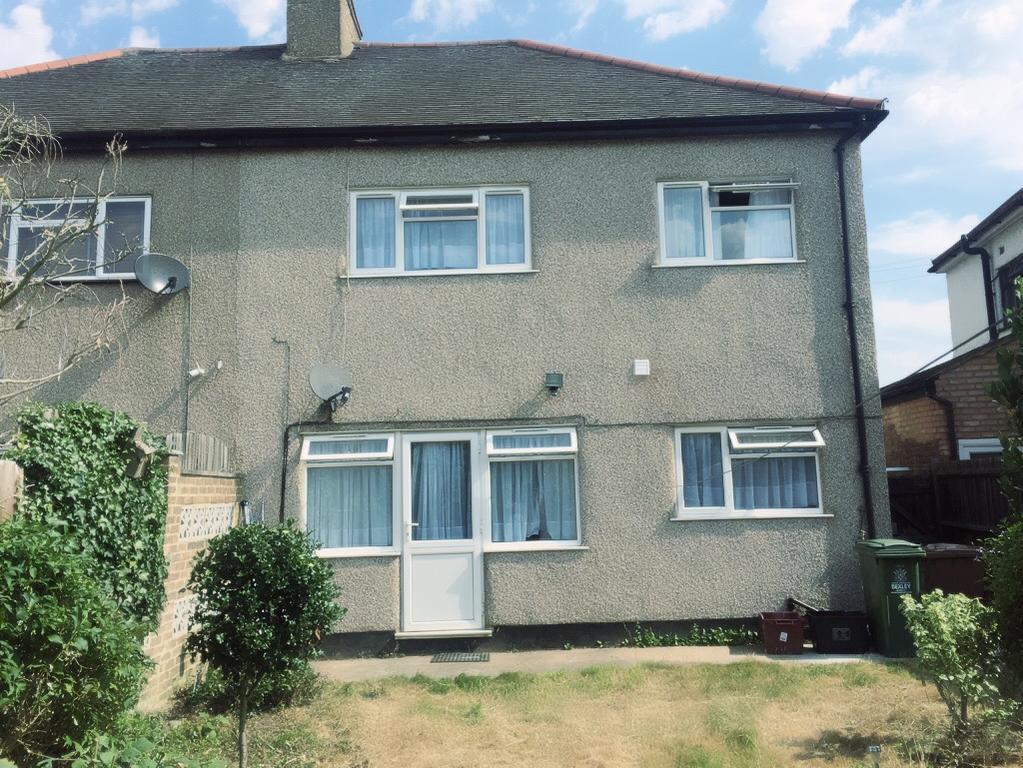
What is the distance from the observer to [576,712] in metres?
6.21

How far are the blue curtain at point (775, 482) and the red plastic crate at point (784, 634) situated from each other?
1255mm

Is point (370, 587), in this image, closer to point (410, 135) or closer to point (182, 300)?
point (182, 300)

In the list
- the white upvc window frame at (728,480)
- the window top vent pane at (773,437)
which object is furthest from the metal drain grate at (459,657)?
the window top vent pane at (773,437)

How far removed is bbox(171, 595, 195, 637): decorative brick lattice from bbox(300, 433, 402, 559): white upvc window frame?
1768 mm

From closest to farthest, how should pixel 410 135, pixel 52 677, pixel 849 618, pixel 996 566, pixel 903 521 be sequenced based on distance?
pixel 52 677
pixel 996 566
pixel 849 618
pixel 410 135
pixel 903 521

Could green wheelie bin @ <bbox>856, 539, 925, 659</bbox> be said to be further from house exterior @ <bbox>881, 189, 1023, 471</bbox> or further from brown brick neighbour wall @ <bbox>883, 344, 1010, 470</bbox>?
brown brick neighbour wall @ <bbox>883, 344, 1010, 470</bbox>

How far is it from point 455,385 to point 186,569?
3228 millimetres

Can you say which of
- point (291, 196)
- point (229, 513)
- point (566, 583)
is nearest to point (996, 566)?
point (566, 583)

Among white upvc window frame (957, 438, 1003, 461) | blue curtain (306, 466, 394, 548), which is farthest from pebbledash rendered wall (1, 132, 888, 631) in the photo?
white upvc window frame (957, 438, 1003, 461)

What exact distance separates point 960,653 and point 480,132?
677 cm

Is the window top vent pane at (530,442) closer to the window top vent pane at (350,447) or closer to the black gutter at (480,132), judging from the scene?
the window top vent pane at (350,447)

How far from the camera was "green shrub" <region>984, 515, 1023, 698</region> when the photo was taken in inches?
179

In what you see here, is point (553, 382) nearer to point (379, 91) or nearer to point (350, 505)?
point (350, 505)

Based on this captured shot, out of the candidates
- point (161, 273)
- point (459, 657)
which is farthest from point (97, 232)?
point (459, 657)
